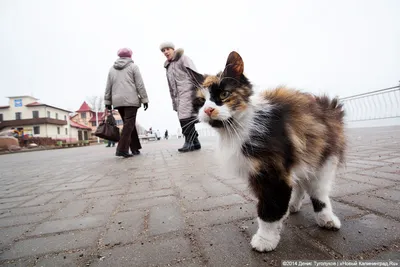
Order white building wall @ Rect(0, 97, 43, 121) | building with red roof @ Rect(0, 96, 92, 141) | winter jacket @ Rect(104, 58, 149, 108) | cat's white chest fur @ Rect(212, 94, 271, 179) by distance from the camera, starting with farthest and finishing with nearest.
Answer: white building wall @ Rect(0, 97, 43, 121) < building with red roof @ Rect(0, 96, 92, 141) < winter jacket @ Rect(104, 58, 149, 108) < cat's white chest fur @ Rect(212, 94, 271, 179)

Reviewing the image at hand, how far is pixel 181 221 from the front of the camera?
5.91 ft

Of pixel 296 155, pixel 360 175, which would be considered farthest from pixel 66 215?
pixel 360 175

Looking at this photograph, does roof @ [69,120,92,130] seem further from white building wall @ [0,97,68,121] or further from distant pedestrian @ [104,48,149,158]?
distant pedestrian @ [104,48,149,158]

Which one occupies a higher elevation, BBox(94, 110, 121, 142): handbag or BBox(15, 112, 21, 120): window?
BBox(15, 112, 21, 120): window

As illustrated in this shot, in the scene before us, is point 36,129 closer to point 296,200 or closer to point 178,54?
point 178,54

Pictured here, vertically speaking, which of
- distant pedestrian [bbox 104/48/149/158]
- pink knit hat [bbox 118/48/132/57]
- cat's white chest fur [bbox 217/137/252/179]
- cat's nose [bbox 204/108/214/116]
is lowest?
cat's white chest fur [bbox 217/137/252/179]

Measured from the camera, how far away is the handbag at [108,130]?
233 inches

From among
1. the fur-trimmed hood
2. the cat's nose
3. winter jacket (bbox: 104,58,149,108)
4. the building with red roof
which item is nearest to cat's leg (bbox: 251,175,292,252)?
the cat's nose

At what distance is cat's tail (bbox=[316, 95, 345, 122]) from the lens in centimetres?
178

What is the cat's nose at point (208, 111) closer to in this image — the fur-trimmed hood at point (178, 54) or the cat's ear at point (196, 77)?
the cat's ear at point (196, 77)

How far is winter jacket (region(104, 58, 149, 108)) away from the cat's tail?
4.97m

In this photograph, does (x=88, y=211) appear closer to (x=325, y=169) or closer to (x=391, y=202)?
(x=325, y=169)

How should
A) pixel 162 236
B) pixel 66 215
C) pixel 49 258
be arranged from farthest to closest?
pixel 66 215
pixel 162 236
pixel 49 258

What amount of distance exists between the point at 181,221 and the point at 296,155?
1029 millimetres
